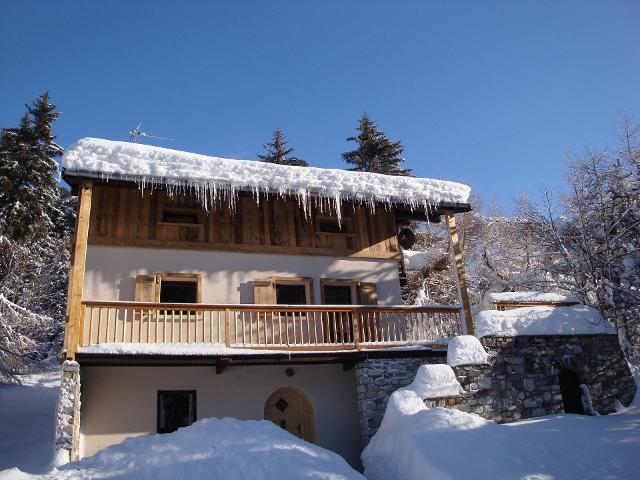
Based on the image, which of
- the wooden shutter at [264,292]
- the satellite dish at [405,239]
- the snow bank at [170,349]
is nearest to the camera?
the snow bank at [170,349]

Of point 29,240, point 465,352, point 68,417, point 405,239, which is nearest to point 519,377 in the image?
point 465,352

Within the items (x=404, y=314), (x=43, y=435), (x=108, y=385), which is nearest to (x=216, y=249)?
(x=108, y=385)

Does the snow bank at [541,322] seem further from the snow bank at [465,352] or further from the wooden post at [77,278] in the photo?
the wooden post at [77,278]

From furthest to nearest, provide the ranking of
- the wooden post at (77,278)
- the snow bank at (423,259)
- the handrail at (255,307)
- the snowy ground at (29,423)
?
the snow bank at (423,259)
the snowy ground at (29,423)
the handrail at (255,307)
the wooden post at (77,278)

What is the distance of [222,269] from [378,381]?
402 cm

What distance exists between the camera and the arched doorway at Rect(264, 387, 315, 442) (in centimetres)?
1083

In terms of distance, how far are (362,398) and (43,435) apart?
332 inches

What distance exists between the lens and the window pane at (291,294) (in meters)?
11.9

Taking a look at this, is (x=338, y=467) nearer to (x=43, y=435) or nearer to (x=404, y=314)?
(x=404, y=314)

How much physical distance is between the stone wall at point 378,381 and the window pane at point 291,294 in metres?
2.14

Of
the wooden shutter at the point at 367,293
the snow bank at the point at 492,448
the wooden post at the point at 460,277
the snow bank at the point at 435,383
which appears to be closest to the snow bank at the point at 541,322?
the wooden post at the point at 460,277

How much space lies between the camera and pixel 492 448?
7.04 metres

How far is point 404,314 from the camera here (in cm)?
1161

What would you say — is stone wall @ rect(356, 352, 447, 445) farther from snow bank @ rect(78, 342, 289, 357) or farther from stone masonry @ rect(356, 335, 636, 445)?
snow bank @ rect(78, 342, 289, 357)
